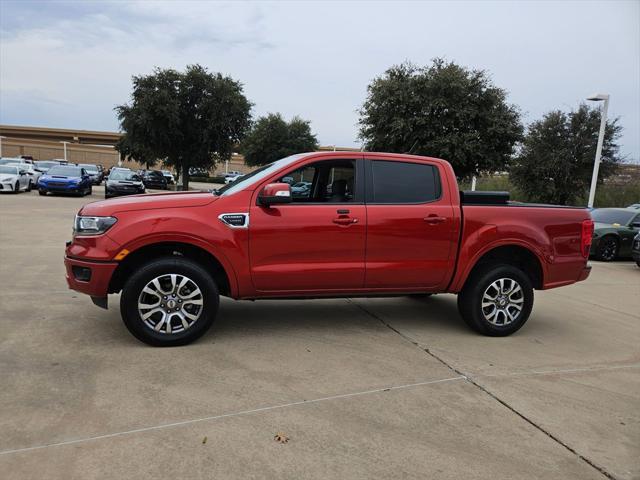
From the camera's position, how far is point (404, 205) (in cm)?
520

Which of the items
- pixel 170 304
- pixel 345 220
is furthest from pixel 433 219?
pixel 170 304

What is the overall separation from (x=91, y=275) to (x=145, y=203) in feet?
2.63

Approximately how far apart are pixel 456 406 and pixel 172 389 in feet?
6.95

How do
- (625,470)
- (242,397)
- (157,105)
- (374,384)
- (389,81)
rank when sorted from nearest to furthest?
1. (625,470)
2. (242,397)
3. (374,384)
4. (389,81)
5. (157,105)

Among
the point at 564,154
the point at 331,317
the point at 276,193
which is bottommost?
the point at 331,317

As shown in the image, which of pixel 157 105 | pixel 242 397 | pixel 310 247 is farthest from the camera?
pixel 157 105

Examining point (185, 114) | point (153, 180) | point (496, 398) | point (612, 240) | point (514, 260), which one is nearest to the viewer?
point (496, 398)

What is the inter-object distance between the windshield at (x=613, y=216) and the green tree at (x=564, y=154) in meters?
10.9

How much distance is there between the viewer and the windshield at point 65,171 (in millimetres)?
24205

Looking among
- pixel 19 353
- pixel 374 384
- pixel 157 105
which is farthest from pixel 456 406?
pixel 157 105

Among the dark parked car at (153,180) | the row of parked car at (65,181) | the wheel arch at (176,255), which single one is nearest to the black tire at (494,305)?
the wheel arch at (176,255)

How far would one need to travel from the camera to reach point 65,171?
24531 millimetres

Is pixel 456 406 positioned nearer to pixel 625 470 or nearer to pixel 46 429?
pixel 625 470

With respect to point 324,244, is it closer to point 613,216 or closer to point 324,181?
point 324,181
